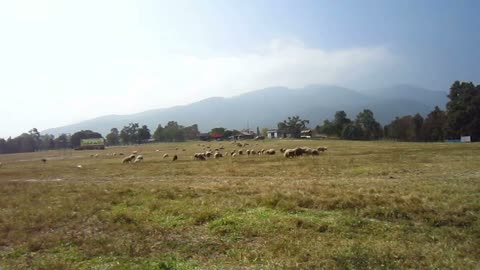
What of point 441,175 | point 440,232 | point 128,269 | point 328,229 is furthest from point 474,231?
point 441,175

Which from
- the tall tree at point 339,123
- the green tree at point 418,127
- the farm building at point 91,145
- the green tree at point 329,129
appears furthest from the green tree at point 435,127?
the farm building at point 91,145

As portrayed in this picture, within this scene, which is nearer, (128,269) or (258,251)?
(128,269)

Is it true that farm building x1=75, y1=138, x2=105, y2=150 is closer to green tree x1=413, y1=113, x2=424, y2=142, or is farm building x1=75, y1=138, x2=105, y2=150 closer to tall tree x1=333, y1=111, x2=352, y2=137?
tall tree x1=333, y1=111, x2=352, y2=137

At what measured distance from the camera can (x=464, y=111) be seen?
10431 centimetres

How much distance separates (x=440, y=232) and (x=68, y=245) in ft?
35.4

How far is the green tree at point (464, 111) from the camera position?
10256 cm

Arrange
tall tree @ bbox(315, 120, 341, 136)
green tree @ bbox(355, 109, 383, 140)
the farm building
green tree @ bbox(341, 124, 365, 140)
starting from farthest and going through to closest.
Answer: the farm building
tall tree @ bbox(315, 120, 341, 136)
green tree @ bbox(355, 109, 383, 140)
green tree @ bbox(341, 124, 365, 140)

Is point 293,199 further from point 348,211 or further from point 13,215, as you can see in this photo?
point 13,215

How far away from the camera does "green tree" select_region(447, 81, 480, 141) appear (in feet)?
336

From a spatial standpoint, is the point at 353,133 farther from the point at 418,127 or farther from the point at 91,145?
the point at 91,145

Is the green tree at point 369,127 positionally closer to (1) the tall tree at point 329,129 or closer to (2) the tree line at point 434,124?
(2) the tree line at point 434,124

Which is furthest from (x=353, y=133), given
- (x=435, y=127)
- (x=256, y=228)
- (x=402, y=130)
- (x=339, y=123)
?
(x=256, y=228)

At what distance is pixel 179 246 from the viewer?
38.8ft

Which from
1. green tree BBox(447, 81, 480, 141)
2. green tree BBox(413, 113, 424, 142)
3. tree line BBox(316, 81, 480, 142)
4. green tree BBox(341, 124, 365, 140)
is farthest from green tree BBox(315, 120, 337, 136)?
green tree BBox(447, 81, 480, 141)
